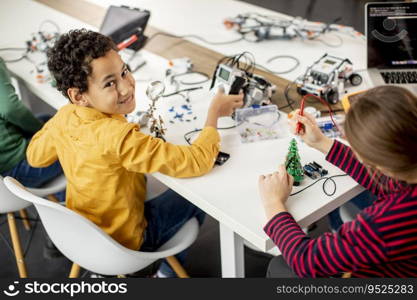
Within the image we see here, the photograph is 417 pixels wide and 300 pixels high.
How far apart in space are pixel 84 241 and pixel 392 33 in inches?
54.9

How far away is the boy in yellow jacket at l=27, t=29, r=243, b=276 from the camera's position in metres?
1.52

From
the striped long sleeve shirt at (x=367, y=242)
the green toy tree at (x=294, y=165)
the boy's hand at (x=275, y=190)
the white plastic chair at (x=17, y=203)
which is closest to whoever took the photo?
the striped long sleeve shirt at (x=367, y=242)

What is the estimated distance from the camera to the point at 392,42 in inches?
78.7

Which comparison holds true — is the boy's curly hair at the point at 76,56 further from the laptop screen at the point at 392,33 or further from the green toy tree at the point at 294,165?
the laptop screen at the point at 392,33

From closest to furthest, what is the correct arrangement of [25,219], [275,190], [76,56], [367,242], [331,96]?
[367,242] < [275,190] < [76,56] < [331,96] < [25,219]

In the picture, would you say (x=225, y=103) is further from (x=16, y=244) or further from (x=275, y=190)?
(x=16, y=244)

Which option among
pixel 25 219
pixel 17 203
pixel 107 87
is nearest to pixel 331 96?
pixel 107 87

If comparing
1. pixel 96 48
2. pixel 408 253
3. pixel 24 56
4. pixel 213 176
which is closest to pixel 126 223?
pixel 213 176

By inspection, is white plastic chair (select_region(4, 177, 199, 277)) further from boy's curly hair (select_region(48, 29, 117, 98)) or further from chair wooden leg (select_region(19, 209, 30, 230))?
chair wooden leg (select_region(19, 209, 30, 230))

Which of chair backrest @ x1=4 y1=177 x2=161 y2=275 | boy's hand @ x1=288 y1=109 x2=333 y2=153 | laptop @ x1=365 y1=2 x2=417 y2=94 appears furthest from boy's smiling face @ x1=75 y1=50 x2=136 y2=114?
laptop @ x1=365 y1=2 x2=417 y2=94

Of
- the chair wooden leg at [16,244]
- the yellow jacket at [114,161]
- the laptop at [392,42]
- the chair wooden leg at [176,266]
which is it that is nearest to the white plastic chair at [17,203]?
the chair wooden leg at [16,244]

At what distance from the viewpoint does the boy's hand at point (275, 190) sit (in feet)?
4.45

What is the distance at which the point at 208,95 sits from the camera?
78.4 inches

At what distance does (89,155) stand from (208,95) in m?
0.62
